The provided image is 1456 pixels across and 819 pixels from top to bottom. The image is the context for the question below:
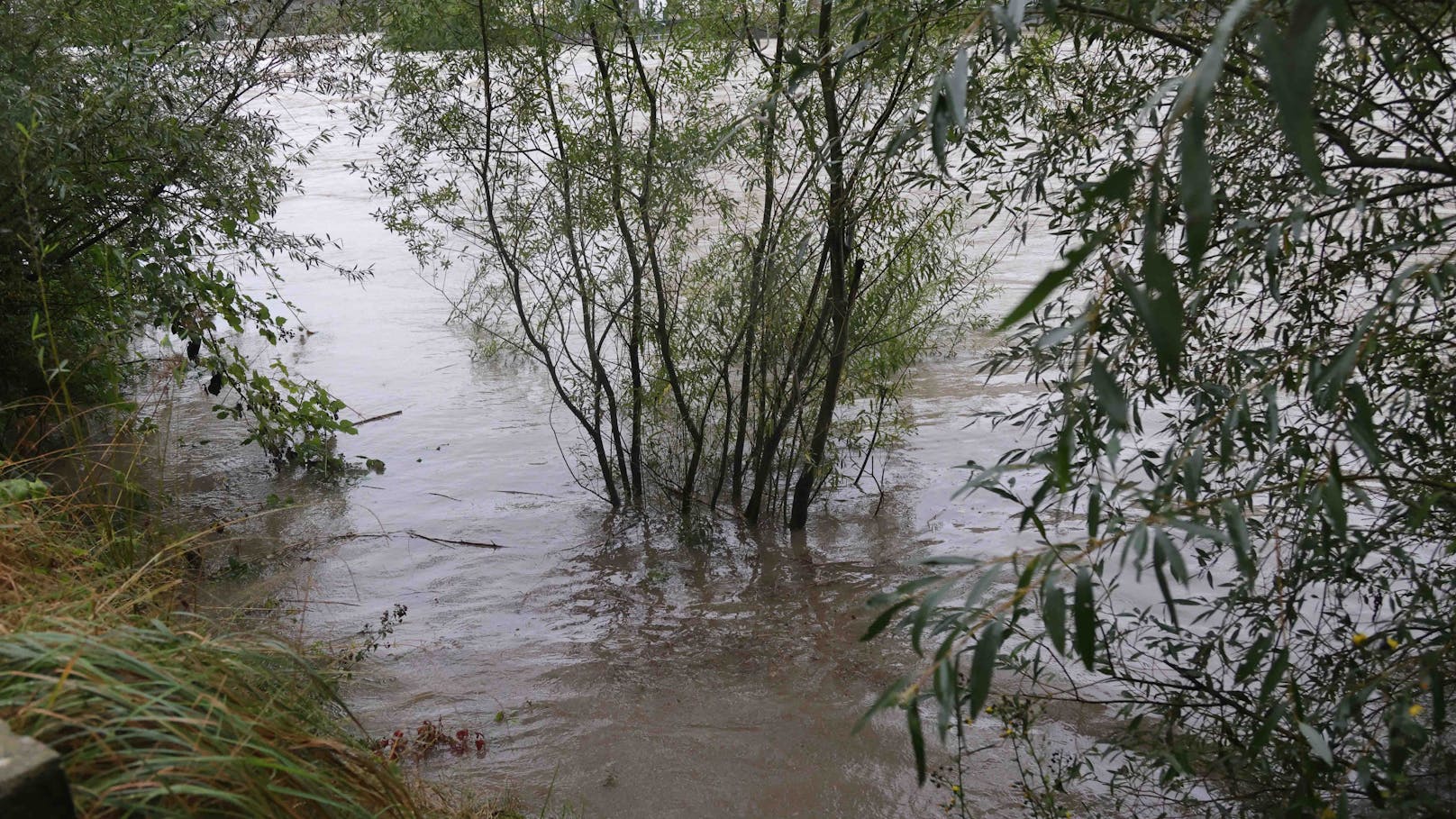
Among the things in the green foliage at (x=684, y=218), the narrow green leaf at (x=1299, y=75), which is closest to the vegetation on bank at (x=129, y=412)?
the green foliage at (x=684, y=218)

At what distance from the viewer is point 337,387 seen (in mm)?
9250

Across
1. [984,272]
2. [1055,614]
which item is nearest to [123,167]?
[984,272]

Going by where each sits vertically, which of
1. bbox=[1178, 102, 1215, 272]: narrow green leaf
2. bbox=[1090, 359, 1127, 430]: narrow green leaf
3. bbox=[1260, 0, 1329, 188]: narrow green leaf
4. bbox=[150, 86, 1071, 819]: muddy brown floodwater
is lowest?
bbox=[150, 86, 1071, 819]: muddy brown floodwater

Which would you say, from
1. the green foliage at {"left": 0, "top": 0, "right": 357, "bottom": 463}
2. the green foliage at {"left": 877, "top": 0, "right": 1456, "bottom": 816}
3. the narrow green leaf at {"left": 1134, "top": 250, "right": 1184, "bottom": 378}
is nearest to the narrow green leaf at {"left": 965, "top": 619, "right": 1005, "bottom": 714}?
the green foliage at {"left": 877, "top": 0, "right": 1456, "bottom": 816}

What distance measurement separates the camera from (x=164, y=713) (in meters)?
1.71

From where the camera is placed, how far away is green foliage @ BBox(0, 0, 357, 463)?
4418 millimetres

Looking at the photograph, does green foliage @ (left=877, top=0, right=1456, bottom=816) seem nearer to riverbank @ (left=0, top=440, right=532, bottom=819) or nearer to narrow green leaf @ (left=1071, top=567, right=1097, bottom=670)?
narrow green leaf @ (left=1071, top=567, right=1097, bottom=670)

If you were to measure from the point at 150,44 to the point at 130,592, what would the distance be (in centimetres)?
337

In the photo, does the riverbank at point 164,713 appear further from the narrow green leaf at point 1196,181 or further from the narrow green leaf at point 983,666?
the narrow green leaf at point 1196,181

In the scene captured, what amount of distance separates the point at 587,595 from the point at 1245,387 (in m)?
4.16

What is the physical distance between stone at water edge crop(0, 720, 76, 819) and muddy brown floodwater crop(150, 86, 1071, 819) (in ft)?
5.88

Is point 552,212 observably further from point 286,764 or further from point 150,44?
point 286,764

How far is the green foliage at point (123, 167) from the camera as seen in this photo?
4.42 m

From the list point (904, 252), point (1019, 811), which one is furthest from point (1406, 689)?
point (904, 252)
